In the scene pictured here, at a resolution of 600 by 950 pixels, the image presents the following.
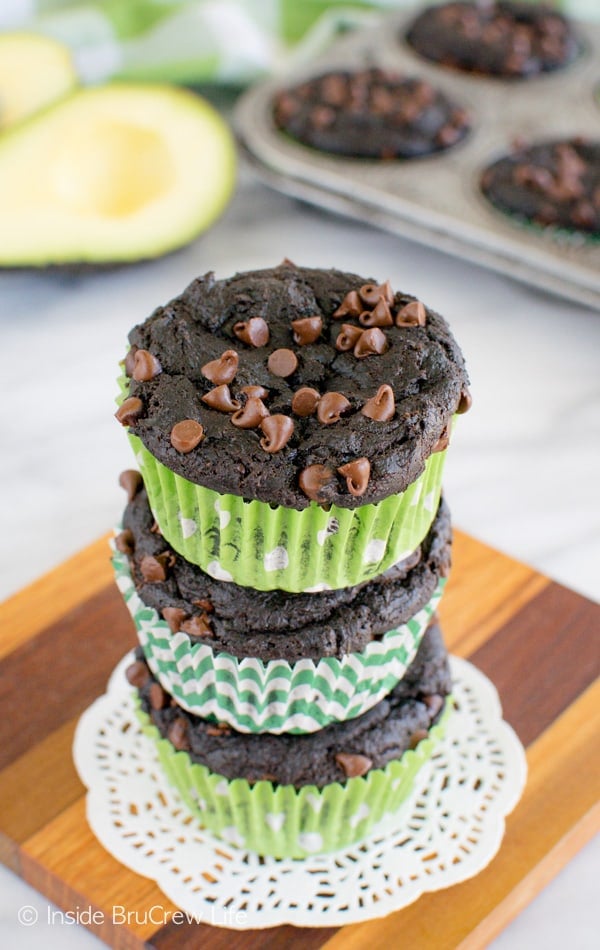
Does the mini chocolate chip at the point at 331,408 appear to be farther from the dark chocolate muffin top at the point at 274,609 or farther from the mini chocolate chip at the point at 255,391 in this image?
the dark chocolate muffin top at the point at 274,609

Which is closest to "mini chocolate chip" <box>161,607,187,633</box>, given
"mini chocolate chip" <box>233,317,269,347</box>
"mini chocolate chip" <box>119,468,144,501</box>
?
"mini chocolate chip" <box>119,468,144,501</box>

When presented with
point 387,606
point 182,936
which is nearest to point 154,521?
point 387,606

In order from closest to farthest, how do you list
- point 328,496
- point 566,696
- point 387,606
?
point 328,496, point 387,606, point 566,696

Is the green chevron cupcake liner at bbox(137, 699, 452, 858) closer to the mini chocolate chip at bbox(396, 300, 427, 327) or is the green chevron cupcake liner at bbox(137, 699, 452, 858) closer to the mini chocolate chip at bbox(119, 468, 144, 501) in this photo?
the mini chocolate chip at bbox(119, 468, 144, 501)

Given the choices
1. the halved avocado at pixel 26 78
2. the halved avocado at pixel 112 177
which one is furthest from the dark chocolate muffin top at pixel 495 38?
the halved avocado at pixel 26 78

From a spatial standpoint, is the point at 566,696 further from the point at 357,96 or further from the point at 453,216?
the point at 357,96

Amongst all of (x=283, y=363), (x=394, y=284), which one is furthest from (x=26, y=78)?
(x=283, y=363)
